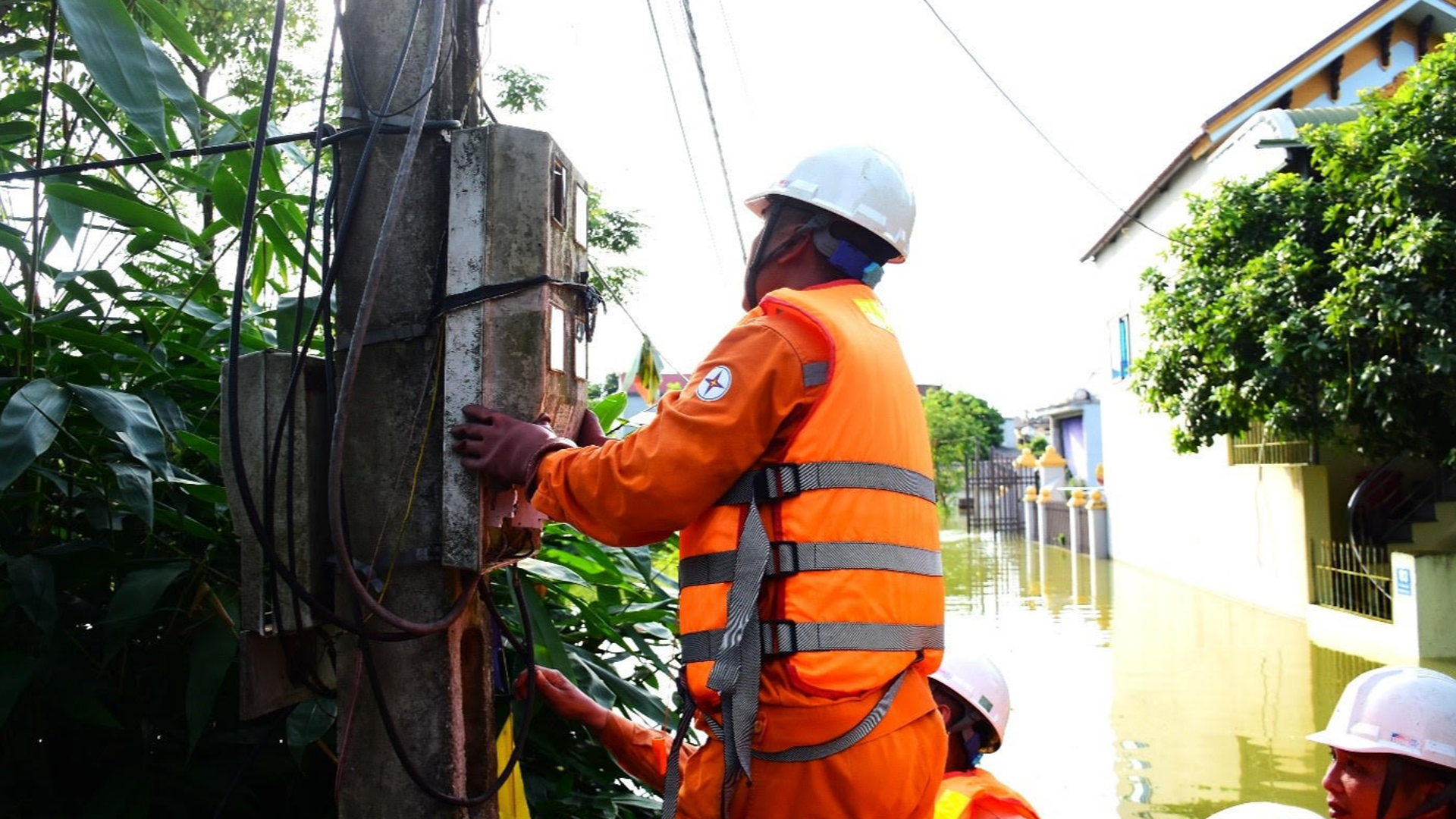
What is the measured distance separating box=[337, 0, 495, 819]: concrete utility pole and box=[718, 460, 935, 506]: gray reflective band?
588 millimetres

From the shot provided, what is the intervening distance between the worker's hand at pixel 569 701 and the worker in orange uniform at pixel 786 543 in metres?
0.53

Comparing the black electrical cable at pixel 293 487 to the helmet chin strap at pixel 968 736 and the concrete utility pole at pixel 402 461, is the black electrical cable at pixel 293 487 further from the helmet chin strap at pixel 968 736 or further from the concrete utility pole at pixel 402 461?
the helmet chin strap at pixel 968 736

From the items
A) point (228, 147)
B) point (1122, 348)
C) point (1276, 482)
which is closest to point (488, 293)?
point (228, 147)

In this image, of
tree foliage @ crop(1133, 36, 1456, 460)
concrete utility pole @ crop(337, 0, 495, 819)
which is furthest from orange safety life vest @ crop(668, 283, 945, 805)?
tree foliage @ crop(1133, 36, 1456, 460)

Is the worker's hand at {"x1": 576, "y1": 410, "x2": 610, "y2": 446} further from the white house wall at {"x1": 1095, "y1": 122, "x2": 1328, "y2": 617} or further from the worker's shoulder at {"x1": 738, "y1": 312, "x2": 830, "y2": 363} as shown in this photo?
the white house wall at {"x1": 1095, "y1": 122, "x2": 1328, "y2": 617}

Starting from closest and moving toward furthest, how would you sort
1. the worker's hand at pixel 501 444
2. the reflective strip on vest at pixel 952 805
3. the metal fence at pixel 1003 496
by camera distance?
the worker's hand at pixel 501 444 < the reflective strip on vest at pixel 952 805 < the metal fence at pixel 1003 496

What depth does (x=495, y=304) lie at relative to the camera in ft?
7.54

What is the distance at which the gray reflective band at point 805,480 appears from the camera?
7.27 feet

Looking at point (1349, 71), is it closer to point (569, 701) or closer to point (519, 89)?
point (519, 89)

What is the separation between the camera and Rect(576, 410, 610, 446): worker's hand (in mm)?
2594

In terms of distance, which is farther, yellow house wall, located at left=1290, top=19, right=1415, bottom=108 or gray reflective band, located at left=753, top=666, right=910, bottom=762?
yellow house wall, located at left=1290, top=19, right=1415, bottom=108

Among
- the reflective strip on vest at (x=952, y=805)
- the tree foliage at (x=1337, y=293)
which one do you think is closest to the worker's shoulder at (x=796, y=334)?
the reflective strip on vest at (x=952, y=805)

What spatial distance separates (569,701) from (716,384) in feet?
3.44

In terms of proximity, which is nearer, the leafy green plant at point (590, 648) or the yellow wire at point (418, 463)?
the yellow wire at point (418, 463)
